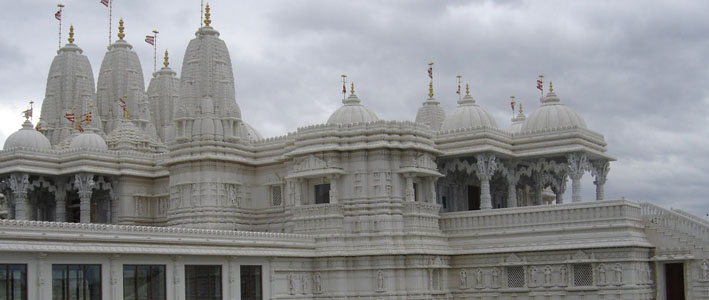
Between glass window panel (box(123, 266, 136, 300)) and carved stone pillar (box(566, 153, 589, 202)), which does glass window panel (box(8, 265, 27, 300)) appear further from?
carved stone pillar (box(566, 153, 589, 202))

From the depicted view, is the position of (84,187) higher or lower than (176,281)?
higher

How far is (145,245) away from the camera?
1385 inches

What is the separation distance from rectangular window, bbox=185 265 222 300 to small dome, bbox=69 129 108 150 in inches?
633

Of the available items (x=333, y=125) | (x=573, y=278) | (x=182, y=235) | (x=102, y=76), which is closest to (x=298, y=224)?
(x=333, y=125)

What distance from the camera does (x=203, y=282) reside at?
3800cm

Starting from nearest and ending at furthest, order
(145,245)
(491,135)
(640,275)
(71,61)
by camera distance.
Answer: (145,245)
(640,275)
(491,135)
(71,61)

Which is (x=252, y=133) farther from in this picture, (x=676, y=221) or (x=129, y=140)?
(x=676, y=221)

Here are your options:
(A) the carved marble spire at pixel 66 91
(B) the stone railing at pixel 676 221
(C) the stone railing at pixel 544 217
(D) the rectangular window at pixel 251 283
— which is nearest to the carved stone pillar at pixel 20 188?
(A) the carved marble spire at pixel 66 91

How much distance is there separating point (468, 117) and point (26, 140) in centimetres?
2206

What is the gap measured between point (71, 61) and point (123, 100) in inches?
155

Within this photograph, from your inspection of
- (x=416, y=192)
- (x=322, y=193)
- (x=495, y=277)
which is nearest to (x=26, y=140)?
(x=322, y=193)

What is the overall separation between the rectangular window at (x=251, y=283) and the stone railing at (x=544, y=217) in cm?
931

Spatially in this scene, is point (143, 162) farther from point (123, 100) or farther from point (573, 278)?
point (573, 278)

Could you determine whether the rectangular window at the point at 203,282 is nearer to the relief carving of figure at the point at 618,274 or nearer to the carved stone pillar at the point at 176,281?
the carved stone pillar at the point at 176,281
